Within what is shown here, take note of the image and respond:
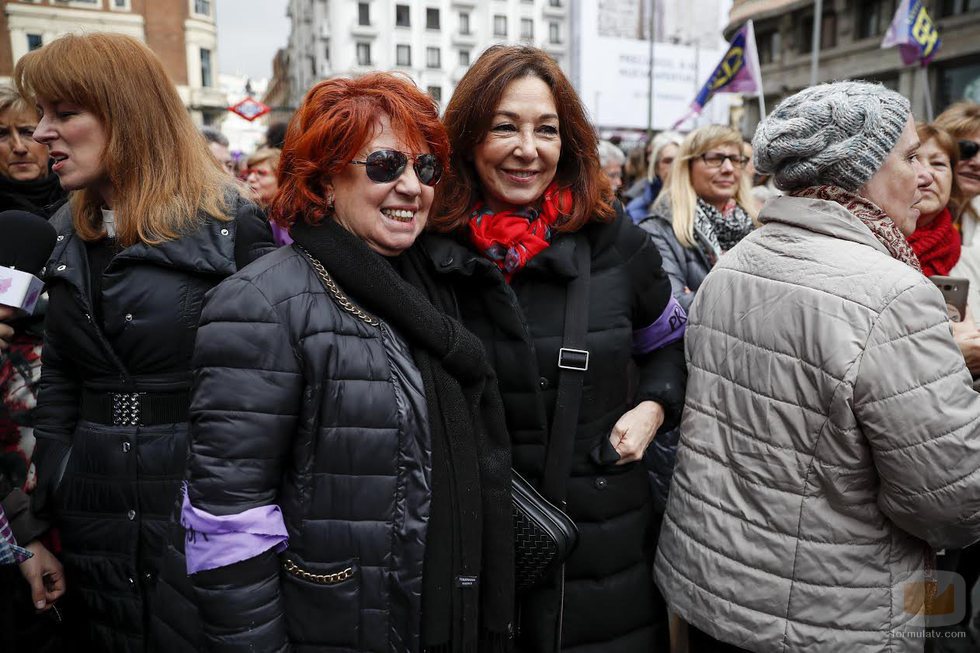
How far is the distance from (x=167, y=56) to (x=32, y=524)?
141 feet

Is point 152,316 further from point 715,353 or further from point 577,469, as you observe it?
point 715,353

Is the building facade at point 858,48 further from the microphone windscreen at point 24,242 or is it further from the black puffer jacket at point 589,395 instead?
the microphone windscreen at point 24,242

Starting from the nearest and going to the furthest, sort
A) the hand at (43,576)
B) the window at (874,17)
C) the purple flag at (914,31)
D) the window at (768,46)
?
the hand at (43,576) < the purple flag at (914,31) < the window at (874,17) < the window at (768,46)

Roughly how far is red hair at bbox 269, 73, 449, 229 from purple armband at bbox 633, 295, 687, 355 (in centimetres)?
102

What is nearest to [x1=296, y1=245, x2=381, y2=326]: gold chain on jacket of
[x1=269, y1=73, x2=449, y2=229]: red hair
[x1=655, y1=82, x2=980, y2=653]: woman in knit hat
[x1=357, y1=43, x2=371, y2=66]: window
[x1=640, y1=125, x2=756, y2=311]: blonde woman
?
[x1=269, y1=73, x2=449, y2=229]: red hair

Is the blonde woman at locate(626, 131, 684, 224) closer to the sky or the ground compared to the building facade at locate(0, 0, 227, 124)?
closer to the ground

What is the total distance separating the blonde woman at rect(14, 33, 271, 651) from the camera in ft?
6.60

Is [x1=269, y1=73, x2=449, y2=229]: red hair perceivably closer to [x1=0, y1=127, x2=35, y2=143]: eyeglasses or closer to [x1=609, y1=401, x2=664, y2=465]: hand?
[x1=609, y1=401, x2=664, y2=465]: hand

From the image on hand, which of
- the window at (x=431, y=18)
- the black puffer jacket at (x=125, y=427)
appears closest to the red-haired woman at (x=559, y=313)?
the black puffer jacket at (x=125, y=427)

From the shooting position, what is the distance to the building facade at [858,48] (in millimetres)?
21797

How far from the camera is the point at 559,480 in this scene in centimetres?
196

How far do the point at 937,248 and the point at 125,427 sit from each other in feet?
11.3

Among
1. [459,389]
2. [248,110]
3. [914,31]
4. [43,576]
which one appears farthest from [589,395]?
[248,110]

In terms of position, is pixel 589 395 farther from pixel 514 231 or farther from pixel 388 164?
pixel 388 164
